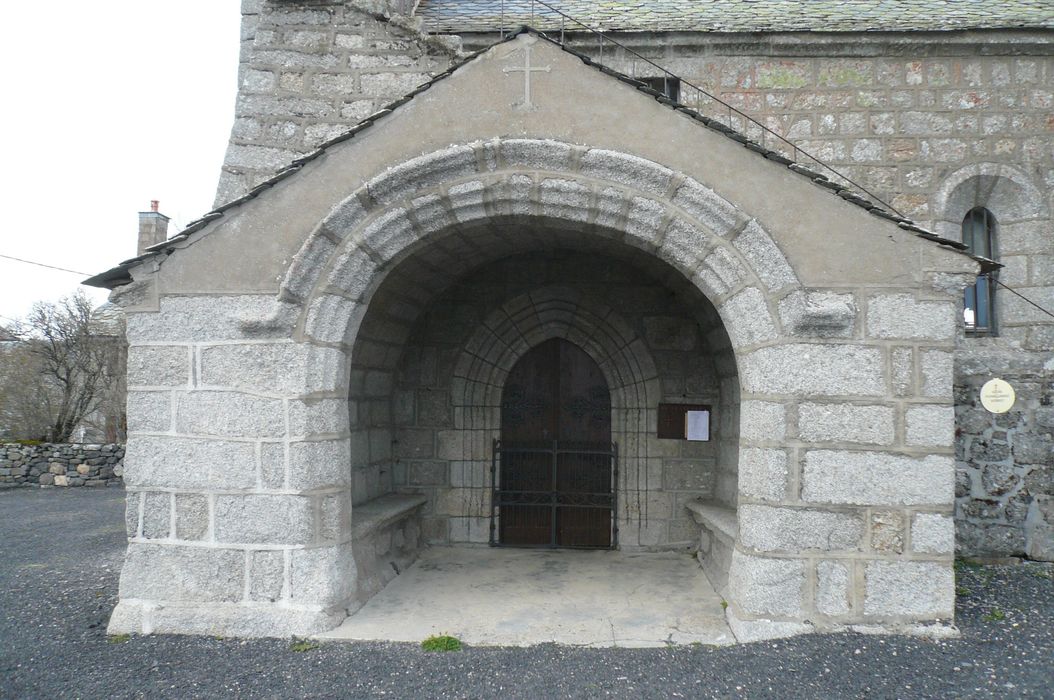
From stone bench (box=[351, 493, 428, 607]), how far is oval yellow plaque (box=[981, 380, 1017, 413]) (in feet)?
14.4

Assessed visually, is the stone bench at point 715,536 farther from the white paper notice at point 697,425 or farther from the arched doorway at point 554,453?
the arched doorway at point 554,453

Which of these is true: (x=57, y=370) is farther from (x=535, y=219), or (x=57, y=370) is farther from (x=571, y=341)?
(x=535, y=219)

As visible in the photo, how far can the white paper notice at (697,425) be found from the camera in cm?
584

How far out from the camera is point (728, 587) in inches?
173

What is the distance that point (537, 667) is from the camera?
371cm

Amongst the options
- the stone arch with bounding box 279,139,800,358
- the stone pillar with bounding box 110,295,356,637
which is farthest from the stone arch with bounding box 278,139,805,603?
the stone pillar with bounding box 110,295,356,637

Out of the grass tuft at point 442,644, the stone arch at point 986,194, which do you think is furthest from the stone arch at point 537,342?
the stone arch at point 986,194

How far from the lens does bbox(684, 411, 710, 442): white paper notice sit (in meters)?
5.84

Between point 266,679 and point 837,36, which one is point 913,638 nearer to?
point 266,679

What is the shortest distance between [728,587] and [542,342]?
8.39 feet

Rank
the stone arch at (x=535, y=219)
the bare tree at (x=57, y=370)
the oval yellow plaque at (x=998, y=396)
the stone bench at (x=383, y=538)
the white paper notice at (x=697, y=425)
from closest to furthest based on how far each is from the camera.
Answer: the stone arch at (x=535, y=219)
the stone bench at (x=383, y=538)
the oval yellow plaque at (x=998, y=396)
the white paper notice at (x=697, y=425)
the bare tree at (x=57, y=370)

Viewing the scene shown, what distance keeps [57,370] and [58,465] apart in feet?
7.65

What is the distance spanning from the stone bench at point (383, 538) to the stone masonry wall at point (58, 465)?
9438 mm

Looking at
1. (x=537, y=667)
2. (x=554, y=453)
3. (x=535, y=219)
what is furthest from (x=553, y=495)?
(x=535, y=219)
